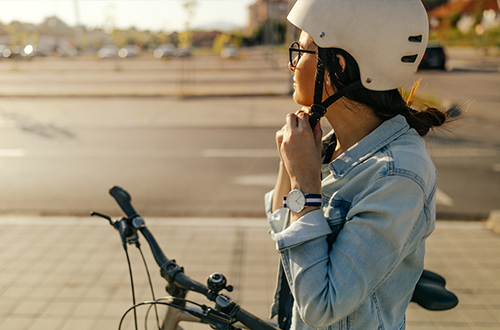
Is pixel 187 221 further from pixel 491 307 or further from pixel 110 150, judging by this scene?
pixel 110 150

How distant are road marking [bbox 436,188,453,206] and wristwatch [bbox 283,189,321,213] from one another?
16.2ft

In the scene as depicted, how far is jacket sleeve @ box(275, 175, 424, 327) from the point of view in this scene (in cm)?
106

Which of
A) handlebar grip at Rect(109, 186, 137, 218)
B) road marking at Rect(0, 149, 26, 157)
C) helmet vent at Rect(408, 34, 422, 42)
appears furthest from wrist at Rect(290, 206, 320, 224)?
road marking at Rect(0, 149, 26, 157)

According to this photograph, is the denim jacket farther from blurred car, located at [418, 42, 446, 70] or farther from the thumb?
blurred car, located at [418, 42, 446, 70]

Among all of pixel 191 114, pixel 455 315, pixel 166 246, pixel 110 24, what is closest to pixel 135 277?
pixel 166 246

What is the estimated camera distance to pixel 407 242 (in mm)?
1139

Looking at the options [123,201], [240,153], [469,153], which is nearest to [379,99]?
[123,201]

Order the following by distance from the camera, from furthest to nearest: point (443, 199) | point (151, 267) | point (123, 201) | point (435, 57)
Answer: point (435, 57) < point (443, 199) < point (151, 267) < point (123, 201)

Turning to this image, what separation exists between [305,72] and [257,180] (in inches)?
200

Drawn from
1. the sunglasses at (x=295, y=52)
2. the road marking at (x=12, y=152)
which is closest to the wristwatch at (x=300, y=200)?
the sunglasses at (x=295, y=52)

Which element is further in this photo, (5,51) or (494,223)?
(5,51)

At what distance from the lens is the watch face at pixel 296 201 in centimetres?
117

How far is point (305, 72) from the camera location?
1.33 metres

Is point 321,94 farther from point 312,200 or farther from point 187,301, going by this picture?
point 187,301
